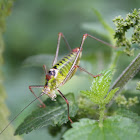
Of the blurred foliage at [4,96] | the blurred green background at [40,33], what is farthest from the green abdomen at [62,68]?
the blurred green background at [40,33]

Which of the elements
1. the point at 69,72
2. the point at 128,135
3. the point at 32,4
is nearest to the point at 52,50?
the point at 32,4

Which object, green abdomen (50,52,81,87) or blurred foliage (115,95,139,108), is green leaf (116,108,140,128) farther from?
green abdomen (50,52,81,87)

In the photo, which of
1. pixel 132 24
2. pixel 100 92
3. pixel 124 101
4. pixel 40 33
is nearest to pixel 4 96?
pixel 100 92

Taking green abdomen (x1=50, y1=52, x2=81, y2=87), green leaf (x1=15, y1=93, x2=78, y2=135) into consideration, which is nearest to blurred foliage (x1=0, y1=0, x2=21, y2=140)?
green leaf (x1=15, y1=93, x2=78, y2=135)

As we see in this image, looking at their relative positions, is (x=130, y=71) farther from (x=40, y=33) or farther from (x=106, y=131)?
(x=40, y=33)

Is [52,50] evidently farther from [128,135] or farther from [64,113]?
[128,135]

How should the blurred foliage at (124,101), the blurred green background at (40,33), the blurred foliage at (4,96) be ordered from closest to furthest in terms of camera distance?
the blurred foliage at (124,101) < the blurred foliage at (4,96) < the blurred green background at (40,33)

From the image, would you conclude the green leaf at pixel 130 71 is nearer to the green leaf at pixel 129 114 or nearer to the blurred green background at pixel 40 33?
the green leaf at pixel 129 114
